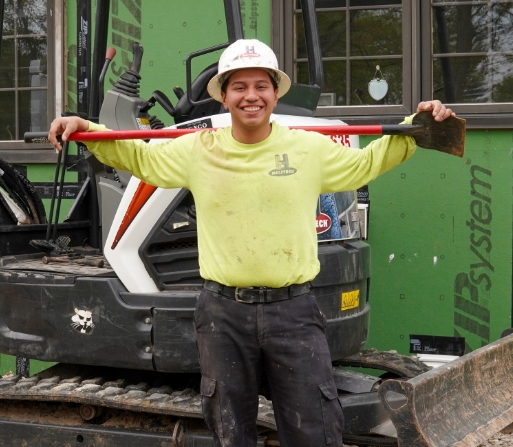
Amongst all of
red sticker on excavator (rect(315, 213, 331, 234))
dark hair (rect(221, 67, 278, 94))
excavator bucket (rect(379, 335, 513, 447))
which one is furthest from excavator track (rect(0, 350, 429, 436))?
dark hair (rect(221, 67, 278, 94))

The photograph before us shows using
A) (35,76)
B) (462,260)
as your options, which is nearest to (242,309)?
(462,260)

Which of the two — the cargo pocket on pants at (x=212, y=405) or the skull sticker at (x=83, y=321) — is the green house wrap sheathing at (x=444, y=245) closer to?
the skull sticker at (x=83, y=321)

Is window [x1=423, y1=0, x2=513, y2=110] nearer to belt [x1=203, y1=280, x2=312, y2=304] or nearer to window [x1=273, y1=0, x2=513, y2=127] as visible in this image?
window [x1=273, y1=0, x2=513, y2=127]

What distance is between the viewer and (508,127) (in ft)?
21.2

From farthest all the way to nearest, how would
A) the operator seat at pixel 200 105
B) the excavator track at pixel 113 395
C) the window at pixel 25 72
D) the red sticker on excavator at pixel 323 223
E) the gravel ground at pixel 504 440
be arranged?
the window at pixel 25 72 → the gravel ground at pixel 504 440 → the operator seat at pixel 200 105 → the red sticker on excavator at pixel 323 223 → the excavator track at pixel 113 395

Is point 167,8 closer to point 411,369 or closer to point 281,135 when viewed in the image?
point 411,369

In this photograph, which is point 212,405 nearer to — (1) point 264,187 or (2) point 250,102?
(1) point 264,187

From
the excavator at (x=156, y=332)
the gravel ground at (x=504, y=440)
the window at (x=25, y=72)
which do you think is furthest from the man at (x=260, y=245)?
the window at (x=25, y=72)

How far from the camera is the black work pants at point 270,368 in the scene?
3.36 meters

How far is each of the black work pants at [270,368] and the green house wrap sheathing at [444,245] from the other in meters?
3.38

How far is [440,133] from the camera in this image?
341cm

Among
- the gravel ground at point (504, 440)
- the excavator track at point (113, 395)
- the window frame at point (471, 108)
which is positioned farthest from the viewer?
the window frame at point (471, 108)

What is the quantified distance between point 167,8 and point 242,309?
14.3 feet

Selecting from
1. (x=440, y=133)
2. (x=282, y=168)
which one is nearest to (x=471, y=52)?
(x=440, y=133)
